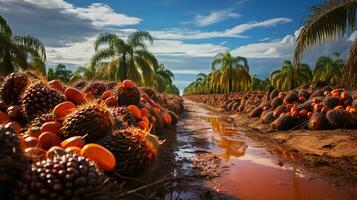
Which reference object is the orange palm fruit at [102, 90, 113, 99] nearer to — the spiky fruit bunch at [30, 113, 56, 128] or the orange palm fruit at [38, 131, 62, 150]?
the spiky fruit bunch at [30, 113, 56, 128]

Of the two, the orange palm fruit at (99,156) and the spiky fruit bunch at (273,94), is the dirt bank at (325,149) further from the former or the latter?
the spiky fruit bunch at (273,94)

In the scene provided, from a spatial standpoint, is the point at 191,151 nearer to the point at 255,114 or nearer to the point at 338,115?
the point at 338,115

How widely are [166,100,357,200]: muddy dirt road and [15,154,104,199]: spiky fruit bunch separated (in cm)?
149

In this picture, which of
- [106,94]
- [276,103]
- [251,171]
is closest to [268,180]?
[251,171]

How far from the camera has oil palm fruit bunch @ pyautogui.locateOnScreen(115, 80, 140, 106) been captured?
7297 mm

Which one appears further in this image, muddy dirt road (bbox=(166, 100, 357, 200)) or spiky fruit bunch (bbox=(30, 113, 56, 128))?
muddy dirt road (bbox=(166, 100, 357, 200))

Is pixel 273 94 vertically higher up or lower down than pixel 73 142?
lower down

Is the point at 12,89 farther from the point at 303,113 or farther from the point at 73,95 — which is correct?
the point at 303,113

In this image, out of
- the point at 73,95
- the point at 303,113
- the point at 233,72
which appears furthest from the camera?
the point at 233,72

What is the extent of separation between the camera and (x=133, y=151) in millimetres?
3771

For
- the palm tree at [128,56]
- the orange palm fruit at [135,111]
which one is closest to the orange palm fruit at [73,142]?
the orange palm fruit at [135,111]

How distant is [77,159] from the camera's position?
2422 mm

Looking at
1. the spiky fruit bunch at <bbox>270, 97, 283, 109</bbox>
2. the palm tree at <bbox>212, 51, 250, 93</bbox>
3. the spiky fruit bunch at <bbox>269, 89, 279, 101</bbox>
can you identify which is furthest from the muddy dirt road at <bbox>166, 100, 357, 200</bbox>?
the palm tree at <bbox>212, 51, 250, 93</bbox>

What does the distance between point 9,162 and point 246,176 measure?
4186 mm
